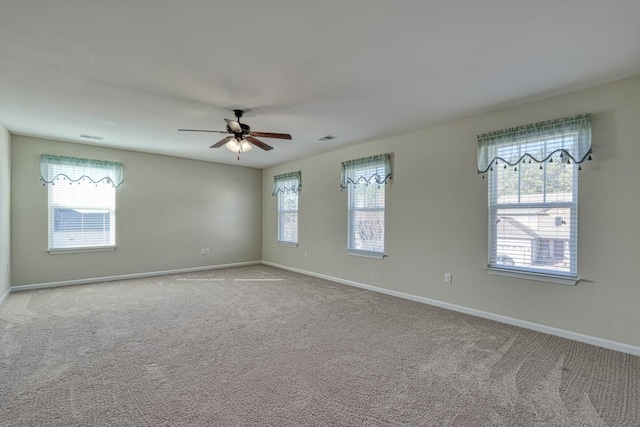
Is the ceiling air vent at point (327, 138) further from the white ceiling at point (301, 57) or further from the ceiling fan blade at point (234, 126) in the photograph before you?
the ceiling fan blade at point (234, 126)

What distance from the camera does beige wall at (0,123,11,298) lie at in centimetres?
421

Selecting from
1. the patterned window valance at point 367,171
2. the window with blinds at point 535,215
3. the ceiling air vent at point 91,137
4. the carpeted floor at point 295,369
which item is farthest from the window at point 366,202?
the ceiling air vent at point 91,137

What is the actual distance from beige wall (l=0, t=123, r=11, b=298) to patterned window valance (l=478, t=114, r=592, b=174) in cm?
640

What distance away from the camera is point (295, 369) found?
8.00 feet

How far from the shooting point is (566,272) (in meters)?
3.11

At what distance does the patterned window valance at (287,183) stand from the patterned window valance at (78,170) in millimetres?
3032

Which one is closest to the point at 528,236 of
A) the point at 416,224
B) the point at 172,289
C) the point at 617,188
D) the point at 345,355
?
the point at 617,188

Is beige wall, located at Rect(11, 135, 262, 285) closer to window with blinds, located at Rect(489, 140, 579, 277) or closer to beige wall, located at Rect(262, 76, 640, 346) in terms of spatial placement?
beige wall, located at Rect(262, 76, 640, 346)

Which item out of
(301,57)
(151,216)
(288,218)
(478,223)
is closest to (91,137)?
(151,216)

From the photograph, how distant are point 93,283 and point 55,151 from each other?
2336 mm

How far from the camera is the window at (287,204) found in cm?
664

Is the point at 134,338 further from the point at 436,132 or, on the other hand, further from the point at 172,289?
the point at 436,132

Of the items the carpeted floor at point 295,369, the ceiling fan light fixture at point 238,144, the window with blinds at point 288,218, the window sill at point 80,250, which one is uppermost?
the ceiling fan light fixture at point 238,144

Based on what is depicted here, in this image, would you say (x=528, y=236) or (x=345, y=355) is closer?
(x=345, y=355)
